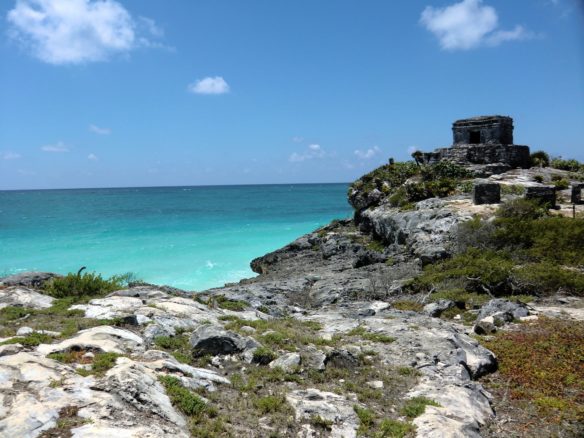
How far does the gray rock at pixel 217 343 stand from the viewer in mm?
9852

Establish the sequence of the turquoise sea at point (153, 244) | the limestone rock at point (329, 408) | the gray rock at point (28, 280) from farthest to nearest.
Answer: the turquoise sea at point (153, 244)
the gray rock at point (28, 280)
the limestone rock at point (329, 408)

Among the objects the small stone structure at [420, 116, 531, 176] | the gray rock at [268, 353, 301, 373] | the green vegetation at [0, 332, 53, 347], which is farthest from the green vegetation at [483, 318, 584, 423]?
the small stone structure at [420, 116, 531, 176]

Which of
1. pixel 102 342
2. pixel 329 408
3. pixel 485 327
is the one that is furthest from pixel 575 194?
pixel 102 342

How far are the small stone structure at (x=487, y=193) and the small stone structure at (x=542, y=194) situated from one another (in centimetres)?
166

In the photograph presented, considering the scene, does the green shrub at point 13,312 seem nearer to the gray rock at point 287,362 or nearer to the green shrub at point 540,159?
the gray rock at point 287,362

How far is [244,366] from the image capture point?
9391 mm

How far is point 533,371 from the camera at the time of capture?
997 centimetres

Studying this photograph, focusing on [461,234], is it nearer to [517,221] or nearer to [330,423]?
[517,221]

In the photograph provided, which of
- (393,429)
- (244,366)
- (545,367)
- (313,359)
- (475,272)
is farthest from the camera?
(475,272)

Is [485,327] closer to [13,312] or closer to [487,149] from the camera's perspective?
[13,312]

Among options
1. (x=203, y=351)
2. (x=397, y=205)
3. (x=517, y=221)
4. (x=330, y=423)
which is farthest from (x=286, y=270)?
(x=330, y=423)

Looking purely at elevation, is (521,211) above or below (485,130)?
below

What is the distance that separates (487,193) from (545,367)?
1700cm

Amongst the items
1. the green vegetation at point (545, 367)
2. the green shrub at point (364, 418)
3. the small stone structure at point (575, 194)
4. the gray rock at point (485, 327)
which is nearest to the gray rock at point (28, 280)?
the green shrub at point (364, 418)
